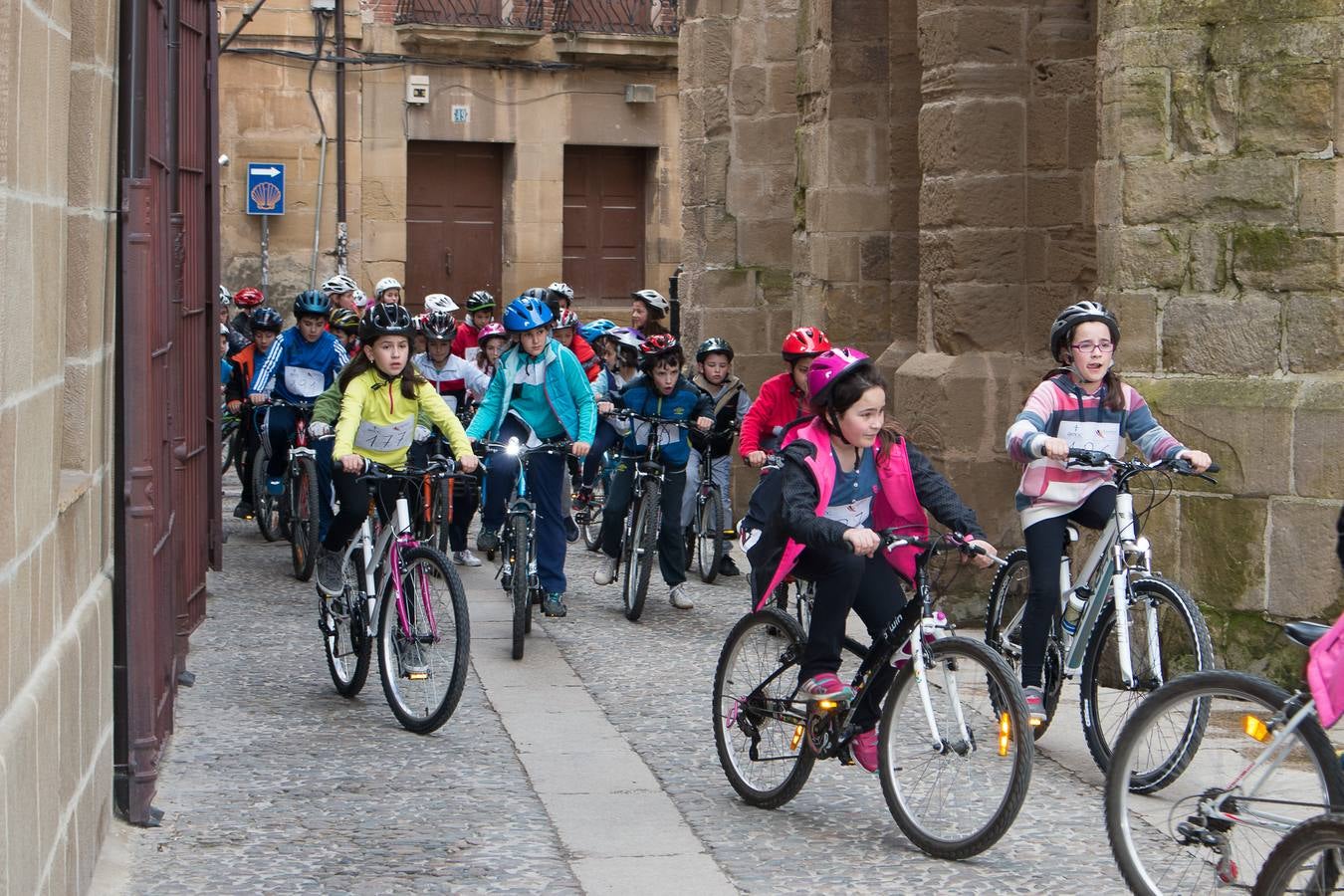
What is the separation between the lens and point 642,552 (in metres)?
10.5

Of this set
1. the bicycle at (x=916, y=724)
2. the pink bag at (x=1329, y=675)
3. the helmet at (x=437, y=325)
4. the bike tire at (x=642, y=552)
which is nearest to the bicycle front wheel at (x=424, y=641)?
the bicycle at (x=916, y=724)

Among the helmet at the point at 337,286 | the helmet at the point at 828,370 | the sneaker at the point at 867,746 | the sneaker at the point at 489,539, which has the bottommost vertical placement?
the sneaker at the point at 867,746

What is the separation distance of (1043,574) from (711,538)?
17.1 feet

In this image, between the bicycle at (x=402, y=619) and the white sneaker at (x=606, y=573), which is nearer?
the bicycle at (x=402, y=619)

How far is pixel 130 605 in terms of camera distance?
5.98 meters

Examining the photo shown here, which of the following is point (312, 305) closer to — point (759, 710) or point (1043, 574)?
point (1043, 574)

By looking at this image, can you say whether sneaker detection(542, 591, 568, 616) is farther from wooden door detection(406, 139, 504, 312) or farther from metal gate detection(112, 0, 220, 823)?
wooden door detection(406, 139, 504, 312)

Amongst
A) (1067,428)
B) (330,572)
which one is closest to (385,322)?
(330,572)

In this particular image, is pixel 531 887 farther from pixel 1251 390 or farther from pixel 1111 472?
pixel 1251 390

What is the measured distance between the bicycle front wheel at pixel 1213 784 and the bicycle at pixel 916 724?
1.43ft

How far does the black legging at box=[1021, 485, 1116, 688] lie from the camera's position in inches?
278

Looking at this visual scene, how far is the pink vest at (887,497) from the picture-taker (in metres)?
6.17

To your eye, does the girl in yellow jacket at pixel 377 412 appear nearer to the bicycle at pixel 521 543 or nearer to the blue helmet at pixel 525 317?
the bicycle at pixel 521 543

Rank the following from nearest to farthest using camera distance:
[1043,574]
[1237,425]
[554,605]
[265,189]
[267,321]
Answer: [1043,574]
[1237,425]
[554,605]
[267,321]
[265,189]
